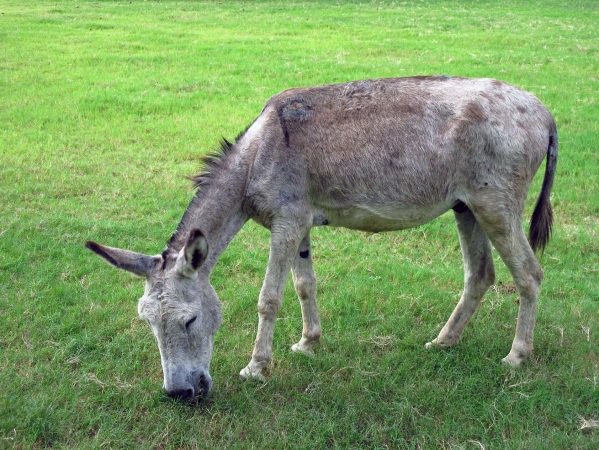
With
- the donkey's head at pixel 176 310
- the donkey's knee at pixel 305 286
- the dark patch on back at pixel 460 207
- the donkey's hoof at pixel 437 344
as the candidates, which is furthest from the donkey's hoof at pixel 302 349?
the dark patch on back at pixel 460 207

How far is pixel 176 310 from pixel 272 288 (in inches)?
34.2

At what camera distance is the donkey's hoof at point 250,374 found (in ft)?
17.3

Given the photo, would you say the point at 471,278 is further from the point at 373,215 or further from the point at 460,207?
the point at 373,215

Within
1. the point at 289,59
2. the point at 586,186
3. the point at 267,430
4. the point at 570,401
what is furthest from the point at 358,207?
the point at 289,59

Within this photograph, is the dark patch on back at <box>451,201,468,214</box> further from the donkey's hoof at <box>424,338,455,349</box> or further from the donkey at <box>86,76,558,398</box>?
the donkey's hoof at <box>424,338,455,349</box>

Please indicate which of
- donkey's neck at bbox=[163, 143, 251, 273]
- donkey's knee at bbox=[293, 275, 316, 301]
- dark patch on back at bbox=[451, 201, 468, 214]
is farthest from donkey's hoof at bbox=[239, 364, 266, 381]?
dark patch on back at bbox=[451, 201, 468, 214]

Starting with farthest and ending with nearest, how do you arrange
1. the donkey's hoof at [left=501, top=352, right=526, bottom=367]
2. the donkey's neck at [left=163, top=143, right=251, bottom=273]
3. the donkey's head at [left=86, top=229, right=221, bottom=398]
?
the donkey's hoof at [left=501, top=352, right=526, bottom=367], the donkey's neck at [left=163, top=143, right=251, bottom=273], the donkey's head at [left=86, top=229, right=221, bottom=398]

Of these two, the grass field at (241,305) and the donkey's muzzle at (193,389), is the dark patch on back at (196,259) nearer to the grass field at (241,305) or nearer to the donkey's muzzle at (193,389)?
the donkey's muzzle at (193,389)

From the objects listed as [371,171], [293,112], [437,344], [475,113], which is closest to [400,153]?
[371,171]

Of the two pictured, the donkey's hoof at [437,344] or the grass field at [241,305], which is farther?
the donkey's hoof at [437,344]

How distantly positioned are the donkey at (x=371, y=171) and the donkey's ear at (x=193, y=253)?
0.27 m

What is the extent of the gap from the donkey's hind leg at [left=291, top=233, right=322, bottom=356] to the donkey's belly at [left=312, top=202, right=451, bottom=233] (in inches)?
13.2

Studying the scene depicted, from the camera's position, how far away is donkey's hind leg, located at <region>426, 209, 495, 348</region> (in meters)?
5.82

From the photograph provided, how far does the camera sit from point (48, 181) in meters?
9.09
